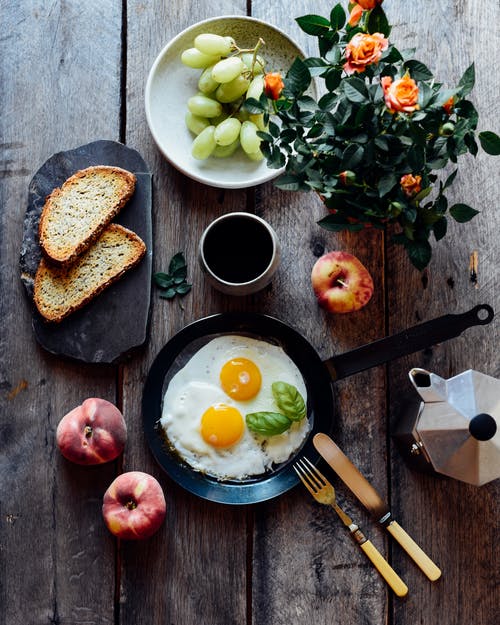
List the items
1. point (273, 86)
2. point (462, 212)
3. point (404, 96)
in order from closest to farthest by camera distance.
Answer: point (404, 96), point (273, 86), point (462, 212)

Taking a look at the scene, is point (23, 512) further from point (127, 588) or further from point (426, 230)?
point (426, 230)

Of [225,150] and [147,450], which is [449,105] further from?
[147,450]

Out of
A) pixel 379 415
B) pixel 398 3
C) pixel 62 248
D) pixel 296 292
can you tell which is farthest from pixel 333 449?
pixel 398 3

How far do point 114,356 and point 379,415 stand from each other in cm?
58

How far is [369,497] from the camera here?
148 cm

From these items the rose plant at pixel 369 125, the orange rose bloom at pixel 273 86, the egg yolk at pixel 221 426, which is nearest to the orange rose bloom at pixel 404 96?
the rose plant at pixel 369 125

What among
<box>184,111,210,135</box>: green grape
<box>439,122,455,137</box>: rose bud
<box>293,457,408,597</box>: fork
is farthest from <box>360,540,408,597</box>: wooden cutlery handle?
<box>184,111,210,135</box>: green grape

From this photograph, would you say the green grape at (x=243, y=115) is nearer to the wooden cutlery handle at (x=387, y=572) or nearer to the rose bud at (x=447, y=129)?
Result: the rose bud at (x=447, y=129)

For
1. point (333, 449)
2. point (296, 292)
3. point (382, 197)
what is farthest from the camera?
point (296, 292)

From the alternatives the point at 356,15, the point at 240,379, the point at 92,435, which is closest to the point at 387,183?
the point at 356,15

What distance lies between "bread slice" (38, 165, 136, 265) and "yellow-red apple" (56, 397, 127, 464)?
0.32 metres

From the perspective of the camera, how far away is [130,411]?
5.00 ft

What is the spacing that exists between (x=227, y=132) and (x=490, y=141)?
0.52 meters

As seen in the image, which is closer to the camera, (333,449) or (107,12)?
(333,449)
